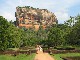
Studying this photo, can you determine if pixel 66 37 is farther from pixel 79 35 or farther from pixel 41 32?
pixel 41 32

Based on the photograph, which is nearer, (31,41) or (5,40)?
(5,40)

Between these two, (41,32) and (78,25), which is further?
(41,32)

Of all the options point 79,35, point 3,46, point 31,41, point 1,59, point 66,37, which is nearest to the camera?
point 1,59

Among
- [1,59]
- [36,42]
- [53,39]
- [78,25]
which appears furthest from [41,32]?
[1,59]

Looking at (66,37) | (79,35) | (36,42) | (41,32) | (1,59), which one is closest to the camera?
(1,59)

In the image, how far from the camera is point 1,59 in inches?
1367

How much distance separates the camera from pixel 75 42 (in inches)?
2963

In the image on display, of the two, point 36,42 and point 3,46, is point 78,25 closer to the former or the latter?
point 3,46

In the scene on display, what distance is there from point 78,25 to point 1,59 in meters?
41.8

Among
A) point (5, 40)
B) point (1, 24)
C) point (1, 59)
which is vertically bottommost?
point (1, 59)

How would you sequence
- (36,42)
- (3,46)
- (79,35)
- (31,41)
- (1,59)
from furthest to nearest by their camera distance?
(36,42) < (31,41) < (79,35) < (3,46) < (1,59)

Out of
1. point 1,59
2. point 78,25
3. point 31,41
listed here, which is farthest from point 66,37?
point 1,59

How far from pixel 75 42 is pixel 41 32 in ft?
338

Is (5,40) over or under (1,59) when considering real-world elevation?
over
